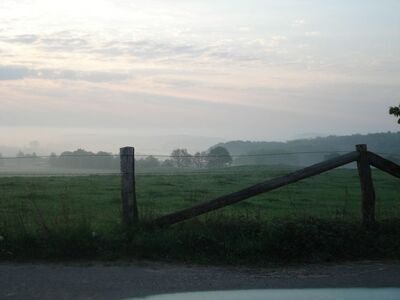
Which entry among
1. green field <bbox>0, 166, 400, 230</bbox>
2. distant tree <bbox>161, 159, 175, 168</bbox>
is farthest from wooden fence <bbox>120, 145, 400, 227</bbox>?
distant tree <bbox>161, 159, 175, 168</bbox>

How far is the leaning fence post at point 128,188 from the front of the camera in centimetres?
871

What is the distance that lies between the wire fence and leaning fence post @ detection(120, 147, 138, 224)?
0.94 feet

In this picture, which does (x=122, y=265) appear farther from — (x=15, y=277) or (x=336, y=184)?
(x=336, y=184)

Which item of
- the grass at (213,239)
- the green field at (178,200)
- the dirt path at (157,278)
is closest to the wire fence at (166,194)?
the green field at (178,200)

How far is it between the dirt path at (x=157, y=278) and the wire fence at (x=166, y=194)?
4.50 feet

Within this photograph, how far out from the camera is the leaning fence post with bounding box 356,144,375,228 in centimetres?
872

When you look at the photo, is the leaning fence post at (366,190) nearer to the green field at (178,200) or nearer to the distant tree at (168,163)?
the green field at (178,200)

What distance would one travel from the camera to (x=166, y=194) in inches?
692

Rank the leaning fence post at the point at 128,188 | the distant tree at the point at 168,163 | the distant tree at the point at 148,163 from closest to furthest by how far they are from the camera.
→ the leaning fence post at the point at 128,188 < the distant tree at the point at 168,163 < the distant tree at the point at 148,163

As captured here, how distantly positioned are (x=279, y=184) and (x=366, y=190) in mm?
1521

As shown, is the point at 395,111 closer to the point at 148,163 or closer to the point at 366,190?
the point at 366,190

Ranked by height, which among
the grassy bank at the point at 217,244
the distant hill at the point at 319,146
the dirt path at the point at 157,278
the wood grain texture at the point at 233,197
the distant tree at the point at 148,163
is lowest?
the dirt path at the point at 157,278

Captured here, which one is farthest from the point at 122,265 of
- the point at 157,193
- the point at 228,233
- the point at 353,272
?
the point at 157,193

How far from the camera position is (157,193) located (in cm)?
1795
